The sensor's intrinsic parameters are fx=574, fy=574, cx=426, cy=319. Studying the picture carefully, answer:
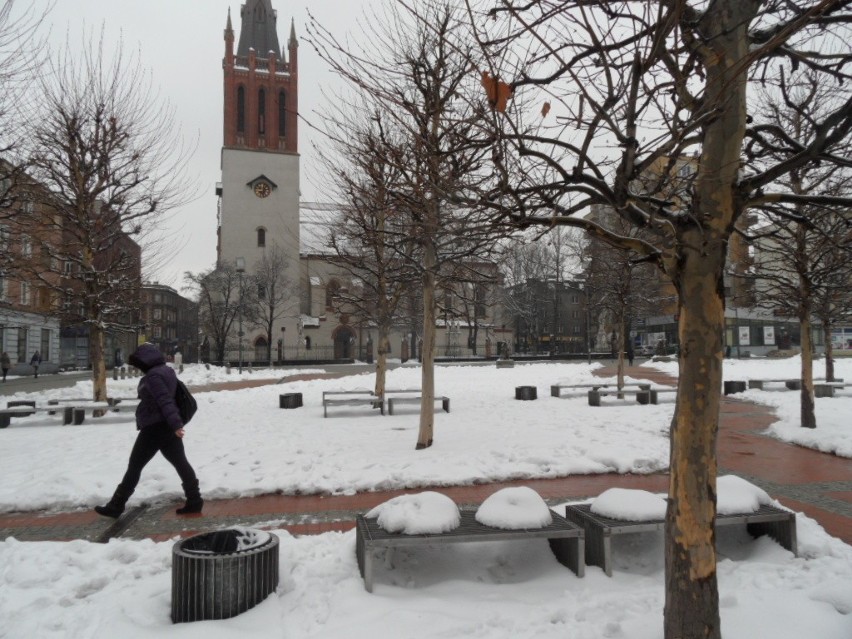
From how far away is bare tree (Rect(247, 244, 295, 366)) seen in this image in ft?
165

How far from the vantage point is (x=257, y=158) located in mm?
56344

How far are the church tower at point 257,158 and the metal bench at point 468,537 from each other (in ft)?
174

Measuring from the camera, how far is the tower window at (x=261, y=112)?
56.6 meters

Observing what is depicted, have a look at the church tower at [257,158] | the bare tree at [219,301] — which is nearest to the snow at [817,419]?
the bare tree at [219,301]

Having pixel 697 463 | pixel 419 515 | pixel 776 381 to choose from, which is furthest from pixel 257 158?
pixel 697 463

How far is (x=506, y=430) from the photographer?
11.5m

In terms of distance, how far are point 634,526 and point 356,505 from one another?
342 centimetres

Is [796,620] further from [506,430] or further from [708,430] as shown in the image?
[506,430]

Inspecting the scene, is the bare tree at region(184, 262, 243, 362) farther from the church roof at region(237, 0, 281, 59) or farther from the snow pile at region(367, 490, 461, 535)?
the snow pile at region(367, 490, 461, 535)

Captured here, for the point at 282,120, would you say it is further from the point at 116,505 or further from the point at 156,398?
the point at 116,505

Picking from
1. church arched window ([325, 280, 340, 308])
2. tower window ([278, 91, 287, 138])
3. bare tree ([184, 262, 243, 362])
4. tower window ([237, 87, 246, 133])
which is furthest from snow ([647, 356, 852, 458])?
tower window ([237, 87, 246, 133])

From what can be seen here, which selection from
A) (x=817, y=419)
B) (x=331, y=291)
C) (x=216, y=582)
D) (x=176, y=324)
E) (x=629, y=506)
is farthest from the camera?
(x=176, y=324)

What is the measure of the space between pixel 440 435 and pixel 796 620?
7.59 metres

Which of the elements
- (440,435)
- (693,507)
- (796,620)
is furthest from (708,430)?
(440,435)
